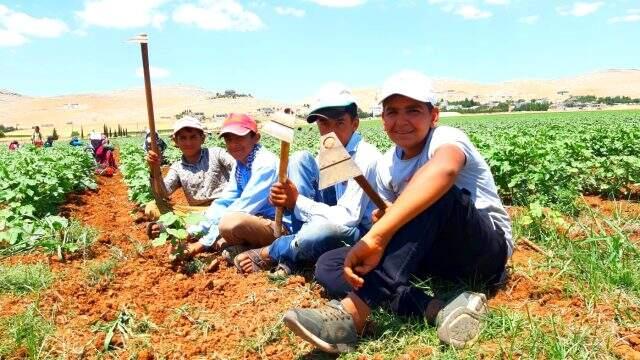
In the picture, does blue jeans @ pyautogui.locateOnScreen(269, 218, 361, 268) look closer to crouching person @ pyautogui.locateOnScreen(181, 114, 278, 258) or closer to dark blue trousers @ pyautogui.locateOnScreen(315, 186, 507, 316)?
crouching person @ pyautogui.locateOnScreen(181, 114, 278, 258)

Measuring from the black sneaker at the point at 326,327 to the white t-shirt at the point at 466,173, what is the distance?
0.74m

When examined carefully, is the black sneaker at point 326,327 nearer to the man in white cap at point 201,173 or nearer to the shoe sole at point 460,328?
the shoe sole at point 460,328

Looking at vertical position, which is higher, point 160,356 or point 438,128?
point 438,128

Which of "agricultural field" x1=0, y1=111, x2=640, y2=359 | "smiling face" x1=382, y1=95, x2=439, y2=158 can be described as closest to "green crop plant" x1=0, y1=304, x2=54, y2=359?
"agricultural field" x1=0, y1=111, x2=640, y2=359

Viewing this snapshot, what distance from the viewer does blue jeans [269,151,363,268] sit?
334 centimetres

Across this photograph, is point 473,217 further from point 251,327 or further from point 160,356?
point 160,356

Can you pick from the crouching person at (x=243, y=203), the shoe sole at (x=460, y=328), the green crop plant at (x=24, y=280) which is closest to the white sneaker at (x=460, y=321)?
the shoe sole at (x=460, y=328)

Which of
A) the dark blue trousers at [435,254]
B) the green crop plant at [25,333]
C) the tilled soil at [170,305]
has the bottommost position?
the tilled soil at [170,305]

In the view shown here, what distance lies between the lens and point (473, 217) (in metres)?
2.44

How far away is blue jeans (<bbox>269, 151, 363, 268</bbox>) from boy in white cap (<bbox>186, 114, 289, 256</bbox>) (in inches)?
8.9

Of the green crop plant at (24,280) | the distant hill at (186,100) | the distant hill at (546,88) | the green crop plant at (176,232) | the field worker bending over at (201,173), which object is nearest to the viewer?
the green crop plant at (24,280)

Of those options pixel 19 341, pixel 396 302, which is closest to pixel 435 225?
pixel 396 302

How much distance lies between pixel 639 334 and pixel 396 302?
1014mm

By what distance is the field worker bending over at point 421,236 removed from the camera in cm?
229
